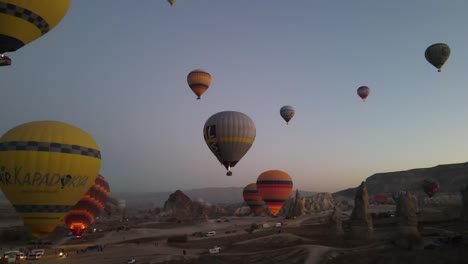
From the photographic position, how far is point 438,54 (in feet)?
166

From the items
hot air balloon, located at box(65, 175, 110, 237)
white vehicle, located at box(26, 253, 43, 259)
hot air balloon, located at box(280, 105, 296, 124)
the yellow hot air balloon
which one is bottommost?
white vehicle, located at box(26, 253, 43, 259)

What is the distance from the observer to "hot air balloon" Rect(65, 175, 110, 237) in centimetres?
4278

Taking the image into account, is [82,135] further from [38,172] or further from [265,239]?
[265,239]

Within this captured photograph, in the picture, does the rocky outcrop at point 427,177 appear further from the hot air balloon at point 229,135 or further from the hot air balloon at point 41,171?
the hot air balloon at point 41,171

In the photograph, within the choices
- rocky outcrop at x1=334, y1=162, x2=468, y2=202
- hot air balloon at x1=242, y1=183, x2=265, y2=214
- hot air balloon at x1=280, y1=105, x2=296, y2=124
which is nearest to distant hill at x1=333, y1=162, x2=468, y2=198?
rocky outcrop at x1=334, y1=162, x2=468, y2=202

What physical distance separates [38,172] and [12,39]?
942cm

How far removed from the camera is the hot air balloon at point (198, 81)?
5325 cm

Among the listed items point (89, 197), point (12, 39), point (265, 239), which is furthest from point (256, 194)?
point (12, 39)

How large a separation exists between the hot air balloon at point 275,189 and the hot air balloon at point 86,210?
86.4 ft

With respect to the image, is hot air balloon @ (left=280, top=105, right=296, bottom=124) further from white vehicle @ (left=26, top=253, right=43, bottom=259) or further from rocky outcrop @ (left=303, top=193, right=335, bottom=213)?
rocky outcrop @ (left=303, top=193, right=335, bottom=213)

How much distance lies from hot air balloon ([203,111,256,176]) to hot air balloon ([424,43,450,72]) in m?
29.4

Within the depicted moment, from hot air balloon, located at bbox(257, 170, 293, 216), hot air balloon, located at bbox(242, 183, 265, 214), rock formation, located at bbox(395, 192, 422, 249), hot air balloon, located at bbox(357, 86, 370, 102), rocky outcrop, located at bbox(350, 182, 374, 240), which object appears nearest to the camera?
rock formation, located at bbox(395, 192, 422, 249)

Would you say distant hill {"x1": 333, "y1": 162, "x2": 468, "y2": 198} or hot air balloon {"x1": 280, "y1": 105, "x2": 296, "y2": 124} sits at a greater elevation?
hot air balloon {"x1": 280, "y1": 105, "x2": 296, "y2": 124}

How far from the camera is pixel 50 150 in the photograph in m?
25.5
